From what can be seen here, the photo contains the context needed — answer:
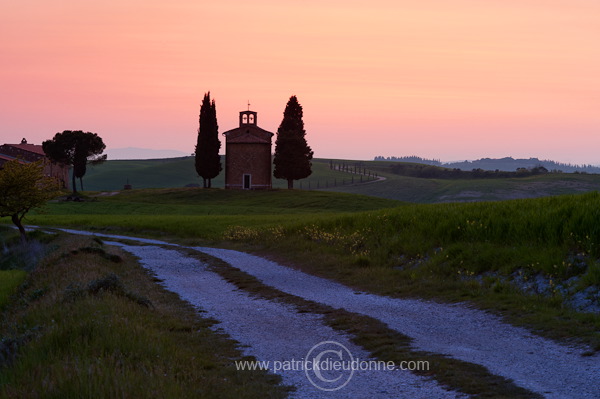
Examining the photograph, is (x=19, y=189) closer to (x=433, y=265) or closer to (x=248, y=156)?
(x=433, y=265)

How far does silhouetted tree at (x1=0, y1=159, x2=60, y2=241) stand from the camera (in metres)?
45.7

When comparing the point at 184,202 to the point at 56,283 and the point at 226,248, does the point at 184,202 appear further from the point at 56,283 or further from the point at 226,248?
the point at 56,283

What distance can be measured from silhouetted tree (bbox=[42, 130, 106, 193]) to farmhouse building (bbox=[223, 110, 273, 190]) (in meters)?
28.6

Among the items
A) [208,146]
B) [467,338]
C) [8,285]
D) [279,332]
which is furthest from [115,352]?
[208,146]

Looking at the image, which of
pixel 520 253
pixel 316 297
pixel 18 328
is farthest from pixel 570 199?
pixel 18 328

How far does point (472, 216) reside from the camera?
24656 mm

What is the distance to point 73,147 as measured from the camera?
116750mm

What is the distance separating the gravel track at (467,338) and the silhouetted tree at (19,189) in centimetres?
2982

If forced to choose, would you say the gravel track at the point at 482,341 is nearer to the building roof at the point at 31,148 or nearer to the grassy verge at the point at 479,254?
the grassy verge at the point at 479,254

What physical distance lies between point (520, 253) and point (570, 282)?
112 inches

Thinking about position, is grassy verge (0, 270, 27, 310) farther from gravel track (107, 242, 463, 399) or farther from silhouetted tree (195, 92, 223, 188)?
silhouetted tree (195, 92, 223, 188)

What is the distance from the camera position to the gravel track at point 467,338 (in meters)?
9.64

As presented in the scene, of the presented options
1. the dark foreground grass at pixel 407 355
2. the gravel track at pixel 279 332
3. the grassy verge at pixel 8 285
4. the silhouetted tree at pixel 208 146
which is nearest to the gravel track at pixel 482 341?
the dark foreground grass at pixel 407 355

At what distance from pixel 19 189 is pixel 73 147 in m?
74.4
